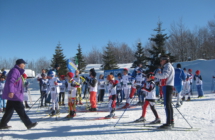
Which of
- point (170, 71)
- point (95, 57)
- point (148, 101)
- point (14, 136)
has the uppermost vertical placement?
point (95, 57)

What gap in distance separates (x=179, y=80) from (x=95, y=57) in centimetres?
5735

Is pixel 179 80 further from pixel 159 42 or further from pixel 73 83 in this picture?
pixel 159 42

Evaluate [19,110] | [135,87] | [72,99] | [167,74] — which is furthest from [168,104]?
[135,87]

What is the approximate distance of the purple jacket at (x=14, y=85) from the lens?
4998 millimetres

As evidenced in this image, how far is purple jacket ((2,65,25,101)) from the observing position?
500 cm

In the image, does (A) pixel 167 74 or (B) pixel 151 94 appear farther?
(B) pixel 151 94

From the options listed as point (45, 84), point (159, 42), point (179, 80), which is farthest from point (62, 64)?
point (179, 80)

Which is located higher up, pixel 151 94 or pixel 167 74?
pixel 167 74

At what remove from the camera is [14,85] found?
5.09 meters

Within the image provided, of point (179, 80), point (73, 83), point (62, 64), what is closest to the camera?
point (73, 83)

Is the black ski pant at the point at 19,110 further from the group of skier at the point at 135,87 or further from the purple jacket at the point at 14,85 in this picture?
the group of skier at the point at 135,87

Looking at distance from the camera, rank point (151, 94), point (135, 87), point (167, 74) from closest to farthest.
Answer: point (167, 74) < point (151, 94) < point (135, 87)

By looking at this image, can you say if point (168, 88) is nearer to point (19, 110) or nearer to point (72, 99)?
point (72, 99)

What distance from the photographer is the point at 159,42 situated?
2173cm
